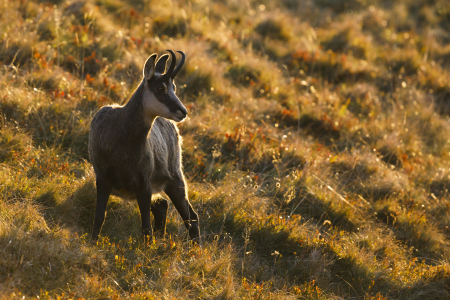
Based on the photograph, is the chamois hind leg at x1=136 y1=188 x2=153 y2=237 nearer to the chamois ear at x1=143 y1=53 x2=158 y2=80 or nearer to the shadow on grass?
the shadow on grass

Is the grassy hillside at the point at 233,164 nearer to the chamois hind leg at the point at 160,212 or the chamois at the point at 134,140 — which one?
the chamois hind leg at the point at 160,212

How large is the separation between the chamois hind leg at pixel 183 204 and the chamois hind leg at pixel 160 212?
0.82 ft

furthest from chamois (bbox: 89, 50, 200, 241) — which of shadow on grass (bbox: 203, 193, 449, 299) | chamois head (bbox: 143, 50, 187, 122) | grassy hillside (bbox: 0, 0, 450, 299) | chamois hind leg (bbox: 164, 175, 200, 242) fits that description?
shadow on grass (bbox: 203, 193, 449, 299)

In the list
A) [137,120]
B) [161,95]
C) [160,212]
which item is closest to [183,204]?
[160,212]

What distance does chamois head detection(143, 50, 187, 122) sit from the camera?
5199mm

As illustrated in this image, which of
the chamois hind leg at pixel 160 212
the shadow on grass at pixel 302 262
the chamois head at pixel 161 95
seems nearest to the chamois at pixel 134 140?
the chamois head at pixel 161 95

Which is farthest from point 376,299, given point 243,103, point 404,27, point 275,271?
point 404,27

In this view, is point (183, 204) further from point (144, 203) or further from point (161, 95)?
point (161, 95)

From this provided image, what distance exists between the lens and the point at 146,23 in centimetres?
1238

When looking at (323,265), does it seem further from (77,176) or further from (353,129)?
(353,129)

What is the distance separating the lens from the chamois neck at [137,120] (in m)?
5.35

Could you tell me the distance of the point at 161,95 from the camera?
5.30 metres

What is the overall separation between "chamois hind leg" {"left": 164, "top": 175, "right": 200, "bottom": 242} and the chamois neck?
0.93m

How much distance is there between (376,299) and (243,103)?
5.43 metres
